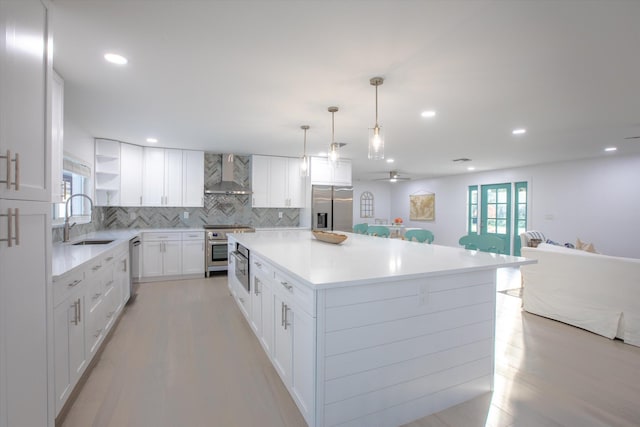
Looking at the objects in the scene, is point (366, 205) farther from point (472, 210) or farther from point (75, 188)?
point (75, 188)

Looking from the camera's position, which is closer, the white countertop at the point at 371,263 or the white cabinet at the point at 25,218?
the white cabinet at the point at 25,218

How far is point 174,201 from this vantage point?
5.39 m

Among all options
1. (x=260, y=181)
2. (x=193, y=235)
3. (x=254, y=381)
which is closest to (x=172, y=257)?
(x=193, y=235)

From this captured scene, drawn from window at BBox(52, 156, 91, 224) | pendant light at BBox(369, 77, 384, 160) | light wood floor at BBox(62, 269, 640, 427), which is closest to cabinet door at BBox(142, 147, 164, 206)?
window at BBox(52, 156, 91, 224)

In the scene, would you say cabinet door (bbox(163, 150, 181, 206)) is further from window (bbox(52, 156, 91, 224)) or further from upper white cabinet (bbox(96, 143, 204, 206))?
window (bbox(52, 156, 91, 224))

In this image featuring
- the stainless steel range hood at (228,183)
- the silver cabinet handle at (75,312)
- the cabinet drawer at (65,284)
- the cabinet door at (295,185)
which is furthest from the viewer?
the cabinet door at (295,185)

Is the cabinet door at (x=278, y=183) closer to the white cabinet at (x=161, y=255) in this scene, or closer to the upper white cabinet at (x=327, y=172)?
the upper white cabinet at (x=327, y=172)

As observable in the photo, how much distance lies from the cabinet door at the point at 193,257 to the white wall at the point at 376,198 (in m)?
5.94

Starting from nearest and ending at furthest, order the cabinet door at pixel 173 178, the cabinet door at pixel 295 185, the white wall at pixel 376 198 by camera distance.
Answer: the cabinet door at pixel 173 178 → the cabinet door at pixel 295 185 → the white wall at pixel 376 198

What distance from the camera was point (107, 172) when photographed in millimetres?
4750

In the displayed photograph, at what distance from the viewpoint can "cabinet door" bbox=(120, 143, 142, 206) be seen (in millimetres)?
4953

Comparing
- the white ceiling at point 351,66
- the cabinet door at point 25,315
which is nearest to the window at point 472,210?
the white ceiling at point 351,66

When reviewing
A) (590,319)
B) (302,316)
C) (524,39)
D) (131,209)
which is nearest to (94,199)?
(131,209)

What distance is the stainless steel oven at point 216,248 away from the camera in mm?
5262
